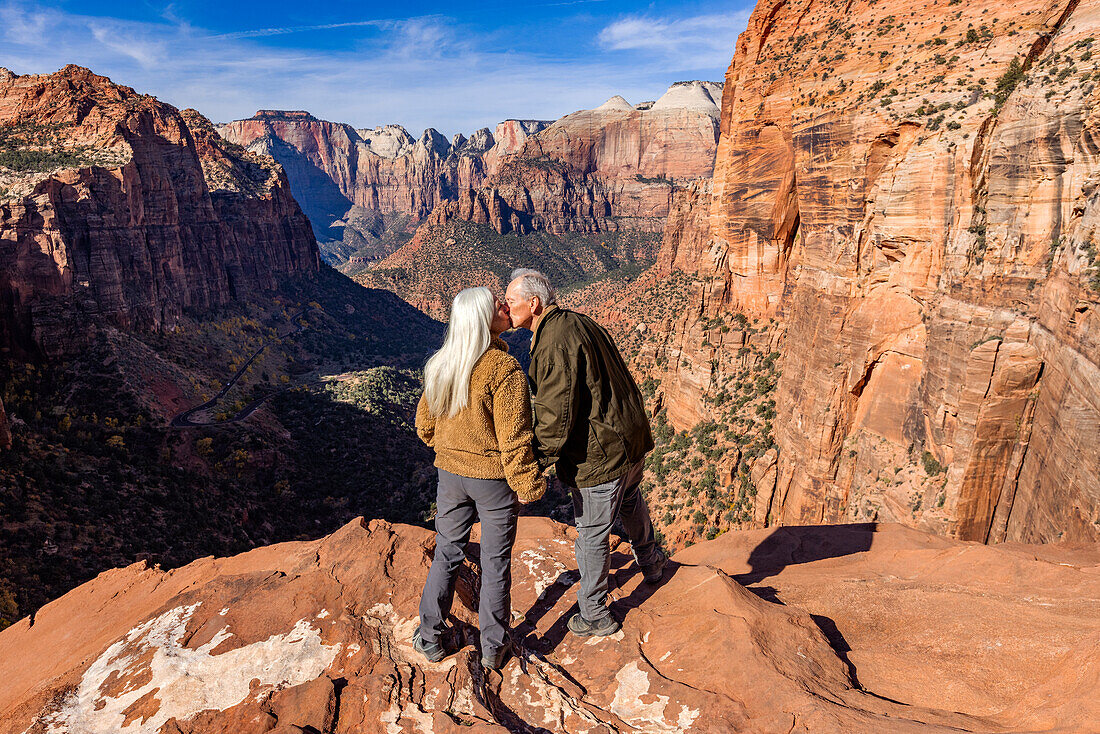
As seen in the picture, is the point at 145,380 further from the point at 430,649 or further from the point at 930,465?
the point at 930,465

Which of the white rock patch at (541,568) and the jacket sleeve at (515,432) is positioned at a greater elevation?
the jacket sleeve at (515,432)

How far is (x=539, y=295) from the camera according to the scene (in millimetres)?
5715

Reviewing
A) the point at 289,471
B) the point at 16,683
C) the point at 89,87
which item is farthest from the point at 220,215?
the point at 16,683

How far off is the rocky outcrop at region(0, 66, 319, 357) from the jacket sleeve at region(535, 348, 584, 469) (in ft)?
136

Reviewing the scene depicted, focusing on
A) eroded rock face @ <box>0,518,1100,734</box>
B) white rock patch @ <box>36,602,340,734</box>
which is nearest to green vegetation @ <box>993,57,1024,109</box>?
eroded rock face @ <box>0,518,1100,734</box>

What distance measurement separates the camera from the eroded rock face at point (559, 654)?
454cm

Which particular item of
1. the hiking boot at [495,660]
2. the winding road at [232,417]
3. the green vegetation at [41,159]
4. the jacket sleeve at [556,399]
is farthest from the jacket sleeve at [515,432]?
the green vegetation at [41,159]

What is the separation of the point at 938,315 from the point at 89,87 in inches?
3031

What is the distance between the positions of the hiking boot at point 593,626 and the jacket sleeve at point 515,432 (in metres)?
1.86

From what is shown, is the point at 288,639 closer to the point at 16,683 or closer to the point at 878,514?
the point at 16,683

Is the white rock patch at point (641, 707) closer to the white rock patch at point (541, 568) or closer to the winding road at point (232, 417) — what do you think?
the white rock patch at point (541, 568)

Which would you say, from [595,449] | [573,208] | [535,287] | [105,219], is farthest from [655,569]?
[573,208]

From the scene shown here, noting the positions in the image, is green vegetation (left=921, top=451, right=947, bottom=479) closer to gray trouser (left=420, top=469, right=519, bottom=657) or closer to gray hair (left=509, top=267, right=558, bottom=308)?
gray hair (left=509, top=267, right=558, bottom=308)

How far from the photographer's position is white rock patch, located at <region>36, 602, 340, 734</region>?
183 inches
